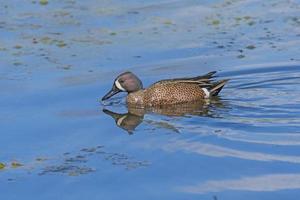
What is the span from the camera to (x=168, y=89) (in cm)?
1111

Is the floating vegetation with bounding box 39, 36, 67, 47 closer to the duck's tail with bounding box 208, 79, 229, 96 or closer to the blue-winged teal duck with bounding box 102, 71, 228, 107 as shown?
the blue-winged teal duck with bounding box 102, 71, 228, 107

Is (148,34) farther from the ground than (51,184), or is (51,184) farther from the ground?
(148,34)

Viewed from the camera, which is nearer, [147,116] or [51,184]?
[51,184]

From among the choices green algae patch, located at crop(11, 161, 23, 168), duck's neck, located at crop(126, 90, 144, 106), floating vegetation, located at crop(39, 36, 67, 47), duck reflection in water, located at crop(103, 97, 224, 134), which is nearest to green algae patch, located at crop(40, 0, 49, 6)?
floating vegetation, located at crop(39, 36, 67, 47)

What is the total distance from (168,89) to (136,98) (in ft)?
1.42

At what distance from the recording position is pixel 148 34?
13.5 m

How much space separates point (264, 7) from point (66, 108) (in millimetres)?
5161

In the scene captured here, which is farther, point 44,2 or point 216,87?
point 44,2

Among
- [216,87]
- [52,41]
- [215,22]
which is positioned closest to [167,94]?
[216,87]

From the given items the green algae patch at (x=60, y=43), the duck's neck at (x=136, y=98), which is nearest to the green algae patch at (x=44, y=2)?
the green algae patch at (x=60, y=43)

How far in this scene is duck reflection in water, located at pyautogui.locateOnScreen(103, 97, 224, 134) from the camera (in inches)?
404

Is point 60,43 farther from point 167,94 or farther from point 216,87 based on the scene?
point 216,87

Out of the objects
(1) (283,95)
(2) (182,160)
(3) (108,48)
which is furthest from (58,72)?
(2) (182,160)

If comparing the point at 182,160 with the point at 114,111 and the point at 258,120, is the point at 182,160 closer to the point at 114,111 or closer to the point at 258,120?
the point at 258,120
